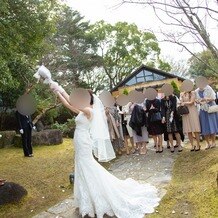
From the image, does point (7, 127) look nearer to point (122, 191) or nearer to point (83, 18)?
point (122, 191)

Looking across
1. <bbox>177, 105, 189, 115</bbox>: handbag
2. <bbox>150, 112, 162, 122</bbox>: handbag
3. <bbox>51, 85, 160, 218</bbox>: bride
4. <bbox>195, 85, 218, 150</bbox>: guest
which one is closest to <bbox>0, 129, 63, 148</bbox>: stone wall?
<bbox>150, 112, 162, 122</bbox>: handbag

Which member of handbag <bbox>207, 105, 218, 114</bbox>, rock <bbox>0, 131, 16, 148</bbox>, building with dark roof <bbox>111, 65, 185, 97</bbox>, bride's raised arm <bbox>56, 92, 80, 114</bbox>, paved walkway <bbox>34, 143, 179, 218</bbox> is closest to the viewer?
bride's raised arm <bbox>56, 92, 80, 114</bbox>

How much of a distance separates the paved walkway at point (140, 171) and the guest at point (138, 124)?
527mm

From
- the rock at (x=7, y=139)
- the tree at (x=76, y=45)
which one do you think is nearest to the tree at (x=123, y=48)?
the tree at (x=76, y=45)

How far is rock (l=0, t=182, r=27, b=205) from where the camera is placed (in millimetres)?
6363

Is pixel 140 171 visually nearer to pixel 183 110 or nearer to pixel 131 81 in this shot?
pixel 183 110

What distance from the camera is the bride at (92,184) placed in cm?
495

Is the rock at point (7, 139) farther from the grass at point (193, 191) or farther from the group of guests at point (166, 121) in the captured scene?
the grass at point (193, 191)

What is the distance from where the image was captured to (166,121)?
356 inches

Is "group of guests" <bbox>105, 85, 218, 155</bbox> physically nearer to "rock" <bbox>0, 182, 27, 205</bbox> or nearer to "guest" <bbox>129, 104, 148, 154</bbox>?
"guest" <bbox>129, 104, 148, 154</bbox>

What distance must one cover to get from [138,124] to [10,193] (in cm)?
431

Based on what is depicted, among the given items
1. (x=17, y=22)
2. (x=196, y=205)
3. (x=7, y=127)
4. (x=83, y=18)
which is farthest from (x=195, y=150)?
(x=83, y=18)

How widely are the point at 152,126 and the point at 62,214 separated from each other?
4496mm

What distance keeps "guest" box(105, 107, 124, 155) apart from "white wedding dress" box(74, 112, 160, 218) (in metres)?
4.42
